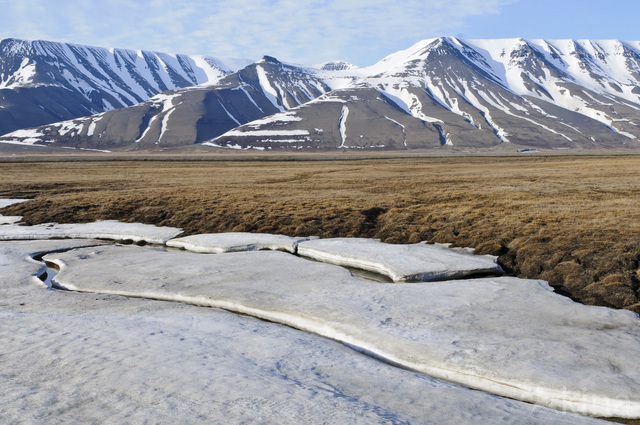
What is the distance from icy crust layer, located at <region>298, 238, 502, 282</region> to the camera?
19.5 m

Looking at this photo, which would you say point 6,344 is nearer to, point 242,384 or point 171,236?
point 242,384

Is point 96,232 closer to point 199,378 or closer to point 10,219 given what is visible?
point 10,219

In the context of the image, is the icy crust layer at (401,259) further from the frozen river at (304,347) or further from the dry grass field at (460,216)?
the dry grass field at (460,216)

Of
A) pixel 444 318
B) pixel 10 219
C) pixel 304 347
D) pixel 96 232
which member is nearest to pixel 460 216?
pixel 444 318

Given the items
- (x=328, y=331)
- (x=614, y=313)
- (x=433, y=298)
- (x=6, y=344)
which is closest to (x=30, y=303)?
(x=6, y=344)

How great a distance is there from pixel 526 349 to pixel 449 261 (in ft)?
29.6

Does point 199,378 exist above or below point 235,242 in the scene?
above

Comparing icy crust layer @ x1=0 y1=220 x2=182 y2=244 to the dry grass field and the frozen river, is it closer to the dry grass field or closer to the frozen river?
the dry grass field

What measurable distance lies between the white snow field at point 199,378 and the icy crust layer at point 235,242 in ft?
32.9

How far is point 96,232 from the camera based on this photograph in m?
29.8

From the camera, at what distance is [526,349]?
38.7 feet

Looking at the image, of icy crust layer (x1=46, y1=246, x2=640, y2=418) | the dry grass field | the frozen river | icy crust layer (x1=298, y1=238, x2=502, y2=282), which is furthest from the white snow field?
the dry grass field

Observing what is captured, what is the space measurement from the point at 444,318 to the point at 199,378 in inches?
282

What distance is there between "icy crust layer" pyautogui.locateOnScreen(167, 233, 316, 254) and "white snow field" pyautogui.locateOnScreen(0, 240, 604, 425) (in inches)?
395
